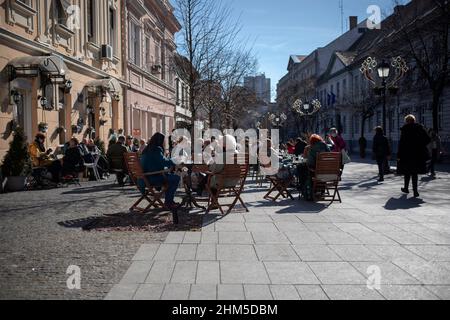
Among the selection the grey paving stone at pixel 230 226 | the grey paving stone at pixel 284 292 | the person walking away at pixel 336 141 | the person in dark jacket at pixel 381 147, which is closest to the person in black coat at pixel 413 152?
the person walking away at pixel 336 141

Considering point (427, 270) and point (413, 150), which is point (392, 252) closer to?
point (427, 270)

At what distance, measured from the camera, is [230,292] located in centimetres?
414

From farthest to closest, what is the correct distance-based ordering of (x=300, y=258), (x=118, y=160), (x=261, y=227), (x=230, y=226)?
1. (x=118, y=160)
2. (x=230, y=226)
3. (x=261, y=227)
4. (x=300, y=258)

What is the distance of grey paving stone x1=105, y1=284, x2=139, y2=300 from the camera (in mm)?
4004

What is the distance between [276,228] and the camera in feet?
23.4

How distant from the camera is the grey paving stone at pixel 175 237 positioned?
620cm

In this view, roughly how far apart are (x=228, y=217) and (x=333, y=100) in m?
52.1

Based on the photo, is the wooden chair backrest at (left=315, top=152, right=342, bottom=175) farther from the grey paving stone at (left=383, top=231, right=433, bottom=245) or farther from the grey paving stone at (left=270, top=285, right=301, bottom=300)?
the grey paving stone at (left=270, top=285, right=301, bottom=300)

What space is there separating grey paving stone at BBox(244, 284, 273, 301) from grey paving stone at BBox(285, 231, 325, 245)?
1923 millimetres

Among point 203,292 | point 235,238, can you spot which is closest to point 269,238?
point 235,238

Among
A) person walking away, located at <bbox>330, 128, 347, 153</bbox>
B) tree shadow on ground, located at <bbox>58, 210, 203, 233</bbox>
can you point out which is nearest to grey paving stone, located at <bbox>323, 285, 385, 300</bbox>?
tree shadow on ground, located at <bbox>58, 210, 203, 233</bbox>

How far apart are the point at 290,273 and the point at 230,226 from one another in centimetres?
264
